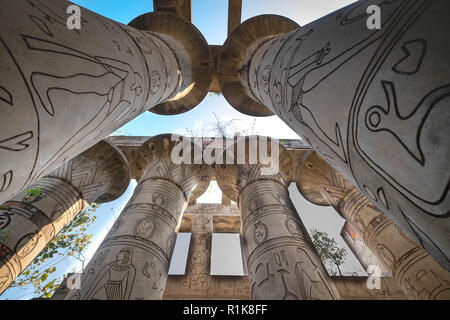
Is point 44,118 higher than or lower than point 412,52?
higher

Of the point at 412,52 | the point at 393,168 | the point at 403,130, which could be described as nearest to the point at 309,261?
the point at 393,168

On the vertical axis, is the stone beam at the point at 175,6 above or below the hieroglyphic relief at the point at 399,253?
above

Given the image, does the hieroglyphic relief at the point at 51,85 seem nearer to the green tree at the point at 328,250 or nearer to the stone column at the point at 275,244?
the stone column at the point at 275,244

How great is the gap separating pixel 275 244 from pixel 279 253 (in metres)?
0.12

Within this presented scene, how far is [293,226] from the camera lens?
2764 mm

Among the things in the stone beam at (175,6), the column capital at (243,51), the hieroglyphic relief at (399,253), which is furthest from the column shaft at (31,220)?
Result: the hieroglyphic relief at (399,253)

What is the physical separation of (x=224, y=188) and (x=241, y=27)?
10.4 ft

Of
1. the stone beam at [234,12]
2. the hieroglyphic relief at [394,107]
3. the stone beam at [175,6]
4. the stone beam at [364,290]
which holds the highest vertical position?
the stone beam at [234,12]

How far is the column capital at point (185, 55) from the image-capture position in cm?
404

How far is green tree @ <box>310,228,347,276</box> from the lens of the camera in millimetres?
6250

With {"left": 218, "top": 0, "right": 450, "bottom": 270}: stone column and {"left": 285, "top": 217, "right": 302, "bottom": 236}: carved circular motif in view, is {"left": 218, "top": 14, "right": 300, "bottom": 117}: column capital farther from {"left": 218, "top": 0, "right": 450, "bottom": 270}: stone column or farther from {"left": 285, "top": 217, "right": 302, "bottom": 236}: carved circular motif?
{"left": 218, "top": 0, "right": 450, "bottom": 270}: stone column

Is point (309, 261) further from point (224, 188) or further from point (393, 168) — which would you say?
point (224, 188)

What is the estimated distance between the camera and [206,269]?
5707mm

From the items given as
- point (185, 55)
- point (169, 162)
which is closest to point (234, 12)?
point (185, 55)
